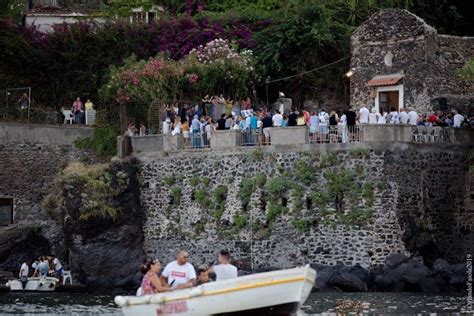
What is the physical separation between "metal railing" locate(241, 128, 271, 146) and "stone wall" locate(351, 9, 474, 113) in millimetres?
6652

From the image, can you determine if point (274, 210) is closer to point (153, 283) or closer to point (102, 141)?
point (102, 141)

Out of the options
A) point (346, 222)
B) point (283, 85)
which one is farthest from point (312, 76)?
point (346, 222)

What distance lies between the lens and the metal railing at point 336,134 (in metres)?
54.9

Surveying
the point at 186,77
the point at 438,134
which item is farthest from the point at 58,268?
the point at 438,134

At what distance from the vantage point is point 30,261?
6016 cm

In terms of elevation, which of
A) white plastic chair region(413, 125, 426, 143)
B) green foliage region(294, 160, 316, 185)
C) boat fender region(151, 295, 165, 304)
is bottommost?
boat fender region(151, 295, 165, 304)

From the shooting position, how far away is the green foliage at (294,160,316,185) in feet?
180

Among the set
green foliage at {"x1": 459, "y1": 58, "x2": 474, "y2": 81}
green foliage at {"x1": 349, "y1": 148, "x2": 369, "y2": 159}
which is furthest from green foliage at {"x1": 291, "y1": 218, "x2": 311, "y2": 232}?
green foliage at {"x1": 459, "y1": 58, "x2": 474, "y2": 81}

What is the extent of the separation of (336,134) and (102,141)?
35.6 feet

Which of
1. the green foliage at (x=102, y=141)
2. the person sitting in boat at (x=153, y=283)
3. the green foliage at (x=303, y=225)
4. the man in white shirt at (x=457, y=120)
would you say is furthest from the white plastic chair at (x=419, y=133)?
the person sitting in boat at (x=153, y=283)

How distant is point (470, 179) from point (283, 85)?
35.0 feet

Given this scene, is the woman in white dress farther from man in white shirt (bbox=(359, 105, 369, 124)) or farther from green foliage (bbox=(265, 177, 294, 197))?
green foliage (bbox=(265, 177, 294, 197))

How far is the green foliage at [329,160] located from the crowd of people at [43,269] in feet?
30.4

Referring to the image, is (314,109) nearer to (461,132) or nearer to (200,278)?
(461,132)
